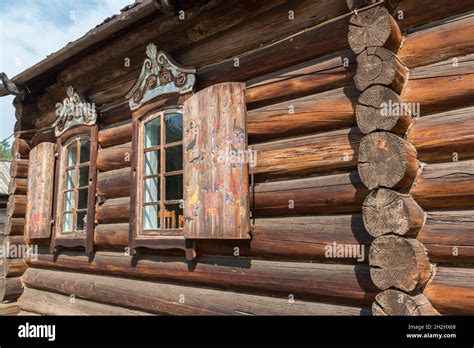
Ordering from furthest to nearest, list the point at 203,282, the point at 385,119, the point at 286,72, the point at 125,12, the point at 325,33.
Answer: the point at 125,12
the point at 203,282
the point at 286,72
the point at 325,33
the point at 385,119

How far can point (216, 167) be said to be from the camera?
359cm

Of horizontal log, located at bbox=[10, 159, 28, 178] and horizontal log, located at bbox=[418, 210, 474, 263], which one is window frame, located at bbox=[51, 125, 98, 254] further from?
horizontal log, located at bbox=[418, 210, 474, 263]

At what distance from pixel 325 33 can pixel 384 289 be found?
Result: 2.04 meters

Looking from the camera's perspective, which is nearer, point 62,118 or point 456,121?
point 456,121

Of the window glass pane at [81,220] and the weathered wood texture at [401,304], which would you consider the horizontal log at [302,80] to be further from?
the window glass pane at [81,220]

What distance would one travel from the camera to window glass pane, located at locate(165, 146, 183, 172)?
4336 mm

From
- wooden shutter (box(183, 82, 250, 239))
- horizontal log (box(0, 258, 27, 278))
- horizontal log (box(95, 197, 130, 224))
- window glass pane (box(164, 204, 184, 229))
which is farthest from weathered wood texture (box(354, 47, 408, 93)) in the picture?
horizontal log (box(0, 258, 27, 278))

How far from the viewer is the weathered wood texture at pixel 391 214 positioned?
2.44 m

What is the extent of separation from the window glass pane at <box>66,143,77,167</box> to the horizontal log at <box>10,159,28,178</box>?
1319mm

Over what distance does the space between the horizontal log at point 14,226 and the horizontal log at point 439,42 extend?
6280 mm

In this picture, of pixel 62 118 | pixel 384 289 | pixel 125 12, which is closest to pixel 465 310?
pixel 384 289

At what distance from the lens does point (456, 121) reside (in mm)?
2541

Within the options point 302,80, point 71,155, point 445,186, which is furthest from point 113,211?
point 445,186
